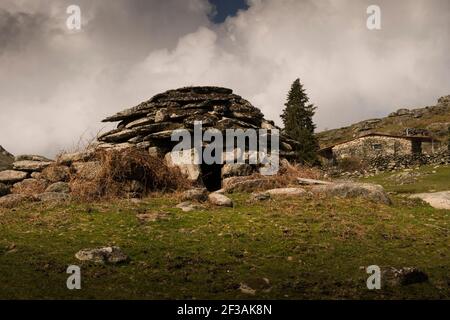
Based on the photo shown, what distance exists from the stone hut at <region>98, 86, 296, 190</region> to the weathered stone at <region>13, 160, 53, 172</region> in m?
2.81

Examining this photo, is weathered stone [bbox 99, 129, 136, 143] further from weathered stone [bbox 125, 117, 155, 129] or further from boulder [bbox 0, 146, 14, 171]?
boulder [bbox 0, 146, 14, 171]

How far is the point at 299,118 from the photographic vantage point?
2178 inches

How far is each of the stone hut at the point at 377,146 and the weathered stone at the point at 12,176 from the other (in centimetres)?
5223

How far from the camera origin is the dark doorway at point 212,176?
24344 mm

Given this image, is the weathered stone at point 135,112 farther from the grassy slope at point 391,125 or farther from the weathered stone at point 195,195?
the grassy slope at point 391,125

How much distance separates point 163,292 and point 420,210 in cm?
1250

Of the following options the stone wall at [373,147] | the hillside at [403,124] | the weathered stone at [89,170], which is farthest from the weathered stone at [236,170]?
the hillside at [403,124]

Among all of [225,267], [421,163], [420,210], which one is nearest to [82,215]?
[225,267]

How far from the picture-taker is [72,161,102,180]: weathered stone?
782 inches

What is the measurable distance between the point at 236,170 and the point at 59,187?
25.5ft

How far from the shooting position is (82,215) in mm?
16281

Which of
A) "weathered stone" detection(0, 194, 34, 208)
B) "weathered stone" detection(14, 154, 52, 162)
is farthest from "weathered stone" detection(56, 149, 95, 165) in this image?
"weathered stone" detection(0, 194, 34, 208)
